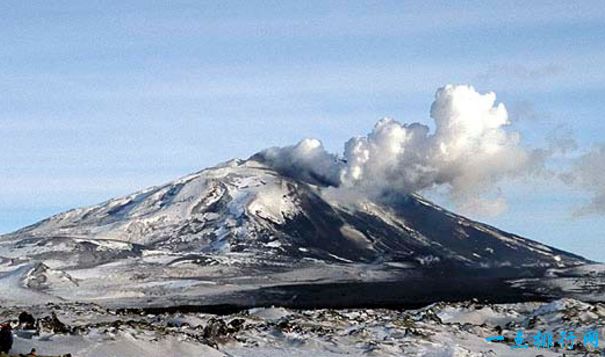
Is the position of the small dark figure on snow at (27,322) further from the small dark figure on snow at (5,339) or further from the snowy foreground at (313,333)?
the small dark figure on snow at (5,339)

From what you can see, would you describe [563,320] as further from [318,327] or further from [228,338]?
[228,338]

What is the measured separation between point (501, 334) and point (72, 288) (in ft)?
495

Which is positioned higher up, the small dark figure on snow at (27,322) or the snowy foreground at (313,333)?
the small dark figure on snow at (27,322)

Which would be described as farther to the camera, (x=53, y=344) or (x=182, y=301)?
(x=182, y=301)

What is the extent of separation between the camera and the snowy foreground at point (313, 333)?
143ft

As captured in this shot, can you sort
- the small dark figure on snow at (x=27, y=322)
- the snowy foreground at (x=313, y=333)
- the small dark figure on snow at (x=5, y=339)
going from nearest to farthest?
1. the small dark figure on snow at (x=5, y=339)
2. the snowy foreground at (x=313, y=333)
3. the small dark figure on snow at (x=27, y=322)

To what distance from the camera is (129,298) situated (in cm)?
18450

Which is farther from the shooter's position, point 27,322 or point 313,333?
point 313,333

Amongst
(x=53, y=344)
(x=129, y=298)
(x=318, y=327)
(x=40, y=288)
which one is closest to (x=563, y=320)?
(x=318, y=327)

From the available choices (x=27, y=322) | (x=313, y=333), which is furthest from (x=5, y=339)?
(x=313, y=333)

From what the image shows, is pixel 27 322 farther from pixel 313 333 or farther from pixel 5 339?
pixel 313 333

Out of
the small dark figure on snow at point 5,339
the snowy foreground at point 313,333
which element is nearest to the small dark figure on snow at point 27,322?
the snowy foreground at point 313,333

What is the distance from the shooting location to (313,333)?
56281 millimetres

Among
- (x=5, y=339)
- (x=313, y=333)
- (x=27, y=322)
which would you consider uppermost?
(x=5, y=339)
